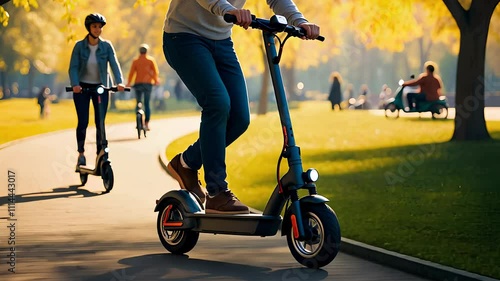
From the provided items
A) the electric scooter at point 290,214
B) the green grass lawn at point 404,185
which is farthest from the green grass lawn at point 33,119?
the electric scooter at point 290,214

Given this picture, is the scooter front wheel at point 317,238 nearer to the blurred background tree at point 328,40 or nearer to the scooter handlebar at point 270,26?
the scooter handlebar at point 270,26

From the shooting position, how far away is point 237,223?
6.92 metres

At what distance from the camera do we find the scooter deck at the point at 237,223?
22.2 feet

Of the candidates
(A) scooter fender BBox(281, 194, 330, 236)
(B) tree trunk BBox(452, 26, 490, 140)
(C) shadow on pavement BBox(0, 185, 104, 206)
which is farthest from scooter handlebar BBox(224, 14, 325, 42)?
(B) tree trunk BBox(452, 26, 490, 140)

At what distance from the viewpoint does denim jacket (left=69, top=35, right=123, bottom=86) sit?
40.4ft

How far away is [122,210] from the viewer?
420 inches

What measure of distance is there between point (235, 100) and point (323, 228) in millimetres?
1141

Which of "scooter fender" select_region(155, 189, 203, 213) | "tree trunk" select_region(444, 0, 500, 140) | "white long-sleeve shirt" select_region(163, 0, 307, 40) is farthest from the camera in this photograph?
"tree trunk" select_region(444, 0, 500, 140)

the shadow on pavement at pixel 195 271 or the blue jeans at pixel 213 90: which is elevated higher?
the blue jeans at pixel 213 90

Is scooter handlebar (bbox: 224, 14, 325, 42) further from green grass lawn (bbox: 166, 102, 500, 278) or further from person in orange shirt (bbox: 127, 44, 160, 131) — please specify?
person in orange shirt (bbox: 127, 44, 160, 131)

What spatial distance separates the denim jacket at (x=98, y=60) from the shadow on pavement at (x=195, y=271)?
5.31 m

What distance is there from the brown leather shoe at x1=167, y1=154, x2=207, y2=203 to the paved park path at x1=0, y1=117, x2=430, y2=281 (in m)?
0.44

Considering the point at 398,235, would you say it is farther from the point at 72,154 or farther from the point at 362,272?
the point at 72,154

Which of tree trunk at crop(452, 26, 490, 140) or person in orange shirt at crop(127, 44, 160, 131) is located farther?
person in orange shirt at crop(127, 44, 160, 131)
